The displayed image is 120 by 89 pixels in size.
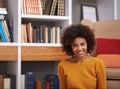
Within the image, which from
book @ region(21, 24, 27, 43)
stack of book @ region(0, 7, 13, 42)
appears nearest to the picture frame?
book @ region(21, 24, 27, 43)

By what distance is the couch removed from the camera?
221 centimetres

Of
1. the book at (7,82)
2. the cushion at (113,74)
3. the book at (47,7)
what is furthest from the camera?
the book at (47,7)

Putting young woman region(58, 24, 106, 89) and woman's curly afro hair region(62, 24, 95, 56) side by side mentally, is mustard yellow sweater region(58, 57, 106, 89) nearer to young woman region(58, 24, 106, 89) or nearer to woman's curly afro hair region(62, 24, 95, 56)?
young woman region(58, 24, 106, 89)

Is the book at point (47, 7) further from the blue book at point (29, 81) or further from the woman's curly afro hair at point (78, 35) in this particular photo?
the woman's curly afro hair at point (78, 35)

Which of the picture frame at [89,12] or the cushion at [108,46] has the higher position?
the picture frame at [89,12]

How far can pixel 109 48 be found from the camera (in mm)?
2623

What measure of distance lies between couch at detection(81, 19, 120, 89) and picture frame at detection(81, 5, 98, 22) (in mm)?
547

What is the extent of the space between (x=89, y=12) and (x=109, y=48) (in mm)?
854

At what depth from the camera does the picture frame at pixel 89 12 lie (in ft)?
10.8

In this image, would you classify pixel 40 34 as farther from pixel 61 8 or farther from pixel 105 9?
pixel 105 9

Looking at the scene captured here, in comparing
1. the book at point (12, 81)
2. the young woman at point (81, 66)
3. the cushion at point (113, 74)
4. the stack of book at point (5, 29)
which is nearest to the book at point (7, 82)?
the book at point (12, 81)

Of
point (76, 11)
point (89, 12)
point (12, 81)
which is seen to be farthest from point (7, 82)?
point (89, 12)

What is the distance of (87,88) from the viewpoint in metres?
1.96

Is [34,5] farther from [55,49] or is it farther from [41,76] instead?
[41,76]
